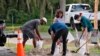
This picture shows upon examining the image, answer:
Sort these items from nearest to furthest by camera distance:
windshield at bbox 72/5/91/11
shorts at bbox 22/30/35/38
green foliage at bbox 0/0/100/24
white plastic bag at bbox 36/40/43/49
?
shorts at bbox 22/30/35/38 → white plastic bag at bbox 36/40/43/49 → windshield at bbox 72/5/91/11 → green foliage at bbox 0/0/100/24

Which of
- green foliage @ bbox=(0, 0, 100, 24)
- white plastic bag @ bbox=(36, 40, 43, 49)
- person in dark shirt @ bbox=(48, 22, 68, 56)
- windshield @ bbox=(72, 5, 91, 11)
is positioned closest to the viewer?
person in dark shirt @ bbox=(48, 22, 68, 56)

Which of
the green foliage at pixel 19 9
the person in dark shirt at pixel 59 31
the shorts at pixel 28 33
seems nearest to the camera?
the person in dark shirt at pixel 59 31

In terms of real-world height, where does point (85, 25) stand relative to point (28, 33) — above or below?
Answer: above

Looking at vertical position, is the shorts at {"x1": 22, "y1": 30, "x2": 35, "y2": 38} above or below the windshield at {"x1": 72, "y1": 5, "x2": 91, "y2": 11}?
above

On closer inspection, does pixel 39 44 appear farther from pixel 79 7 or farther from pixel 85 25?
pixel 79 7

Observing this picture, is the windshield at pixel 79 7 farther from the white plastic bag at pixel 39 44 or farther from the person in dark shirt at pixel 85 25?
the white plastic bag at pixel 39 44

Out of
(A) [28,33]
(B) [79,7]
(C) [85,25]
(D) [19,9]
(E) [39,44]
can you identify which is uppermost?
(C) [85,25]

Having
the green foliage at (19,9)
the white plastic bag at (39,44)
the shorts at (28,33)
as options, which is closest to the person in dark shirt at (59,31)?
the shorts at (28,33)

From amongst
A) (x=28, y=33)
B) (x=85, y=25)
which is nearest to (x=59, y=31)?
(x=28, y=33)


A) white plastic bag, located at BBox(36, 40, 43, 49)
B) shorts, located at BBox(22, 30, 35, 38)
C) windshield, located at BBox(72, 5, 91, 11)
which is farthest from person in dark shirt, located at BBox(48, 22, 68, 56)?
windshield, located at BBox(72, 5, 91, 11)

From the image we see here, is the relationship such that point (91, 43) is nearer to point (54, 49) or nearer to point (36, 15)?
point (54, 49)

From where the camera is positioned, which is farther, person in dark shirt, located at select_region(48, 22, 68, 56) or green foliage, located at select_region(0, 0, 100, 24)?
green foliage, located at select_region(0, 0, 100, 24)

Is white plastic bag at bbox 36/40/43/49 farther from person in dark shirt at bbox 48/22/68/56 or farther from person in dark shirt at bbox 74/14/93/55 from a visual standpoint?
person in dark shirt at bbox 74/14/93/55

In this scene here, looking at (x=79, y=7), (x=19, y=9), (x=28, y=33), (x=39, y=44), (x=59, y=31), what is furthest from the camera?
(x=19, y=9)
